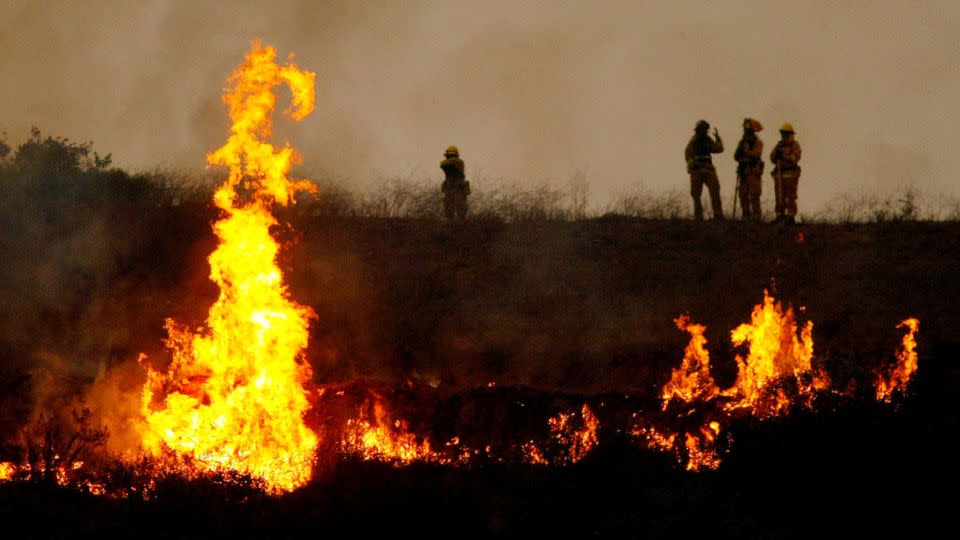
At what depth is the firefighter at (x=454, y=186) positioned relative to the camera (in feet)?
76.1

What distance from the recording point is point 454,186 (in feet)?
77.0

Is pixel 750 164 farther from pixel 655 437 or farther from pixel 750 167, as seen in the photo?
pixel 655 437

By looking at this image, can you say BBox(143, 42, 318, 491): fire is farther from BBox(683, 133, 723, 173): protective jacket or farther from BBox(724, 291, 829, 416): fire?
BBox(683, 133, 723, 173): protective jacket

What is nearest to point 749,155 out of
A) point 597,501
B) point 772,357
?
point 772,357

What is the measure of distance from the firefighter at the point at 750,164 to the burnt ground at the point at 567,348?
0.83 m

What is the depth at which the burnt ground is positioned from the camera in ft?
33.3

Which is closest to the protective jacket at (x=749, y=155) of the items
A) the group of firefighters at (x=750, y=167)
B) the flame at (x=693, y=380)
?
the group of firefighters at (x=750, y=167)

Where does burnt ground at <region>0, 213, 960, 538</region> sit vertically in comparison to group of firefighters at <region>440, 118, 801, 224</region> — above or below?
below

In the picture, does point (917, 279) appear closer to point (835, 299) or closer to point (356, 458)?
point (835, 299)

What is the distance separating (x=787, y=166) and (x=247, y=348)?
11.8m

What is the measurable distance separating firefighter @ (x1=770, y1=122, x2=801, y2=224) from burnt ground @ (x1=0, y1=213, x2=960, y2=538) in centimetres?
63

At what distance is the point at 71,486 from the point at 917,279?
1440 centimetres


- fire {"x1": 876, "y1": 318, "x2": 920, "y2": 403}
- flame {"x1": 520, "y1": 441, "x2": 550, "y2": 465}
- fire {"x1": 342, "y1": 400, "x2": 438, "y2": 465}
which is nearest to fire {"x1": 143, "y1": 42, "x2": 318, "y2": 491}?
fire {"x1": 342, "y1": 400, "x2": 438, "y2": 465}

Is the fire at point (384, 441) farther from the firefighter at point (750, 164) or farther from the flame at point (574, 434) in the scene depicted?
the firefighter at point (750, 164)
